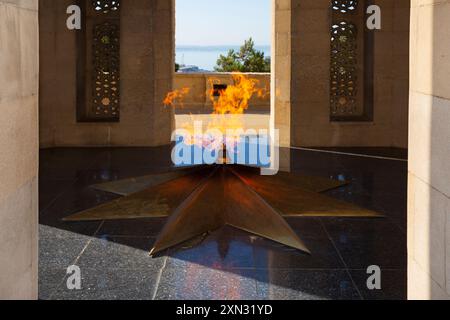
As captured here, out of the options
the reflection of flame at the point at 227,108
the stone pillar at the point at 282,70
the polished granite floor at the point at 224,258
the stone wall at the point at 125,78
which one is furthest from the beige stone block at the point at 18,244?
the stone pillar at the point at 282,70

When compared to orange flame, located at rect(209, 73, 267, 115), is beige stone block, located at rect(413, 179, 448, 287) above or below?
below

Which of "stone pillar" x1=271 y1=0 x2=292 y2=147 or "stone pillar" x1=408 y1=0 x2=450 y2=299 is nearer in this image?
"stone pillar" x1=408 y1=0 x2=450 y2=299

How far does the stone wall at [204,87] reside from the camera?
2088cm

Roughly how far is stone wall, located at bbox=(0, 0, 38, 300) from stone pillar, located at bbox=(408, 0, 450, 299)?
2.18m

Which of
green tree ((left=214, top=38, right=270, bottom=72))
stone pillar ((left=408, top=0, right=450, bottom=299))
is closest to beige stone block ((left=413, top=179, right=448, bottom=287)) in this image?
stone pillar ((left=408, top=0, right=450, bottom=299))

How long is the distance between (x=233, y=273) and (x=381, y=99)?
8.88m

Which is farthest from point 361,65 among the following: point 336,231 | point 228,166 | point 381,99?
point 336,231

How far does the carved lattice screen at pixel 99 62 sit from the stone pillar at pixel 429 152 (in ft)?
33.5

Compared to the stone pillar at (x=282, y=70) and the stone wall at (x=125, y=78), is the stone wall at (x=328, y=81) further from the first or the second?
the stone wall at (x=125, y=78)

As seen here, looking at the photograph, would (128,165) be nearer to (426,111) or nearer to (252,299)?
(252,299)

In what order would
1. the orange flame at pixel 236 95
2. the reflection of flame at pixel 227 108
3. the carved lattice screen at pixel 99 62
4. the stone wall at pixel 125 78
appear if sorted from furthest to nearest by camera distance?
the orange flame at pixel 236 95
the reflection of flame at pixel 227 108
the carved lattice screen at pixel 99 62
the stone wall at pixel 125 78

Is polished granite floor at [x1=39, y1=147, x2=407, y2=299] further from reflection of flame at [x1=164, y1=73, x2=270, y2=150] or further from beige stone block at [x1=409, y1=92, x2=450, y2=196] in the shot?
reflection of flame at [x1=164, y1=73, x2=270, y2=150]

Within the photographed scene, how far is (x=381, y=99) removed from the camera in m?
13.5

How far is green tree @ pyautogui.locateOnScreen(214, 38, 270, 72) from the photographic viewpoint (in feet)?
101
